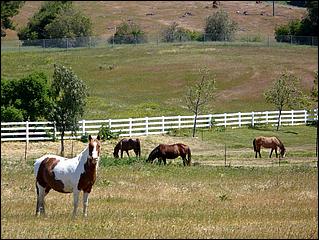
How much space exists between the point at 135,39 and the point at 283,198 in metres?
90.5

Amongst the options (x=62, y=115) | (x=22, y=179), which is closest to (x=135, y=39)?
(x=62, y=115)

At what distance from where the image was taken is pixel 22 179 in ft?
83.0

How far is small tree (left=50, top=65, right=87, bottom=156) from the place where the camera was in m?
40.6

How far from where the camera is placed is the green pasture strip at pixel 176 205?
44.8ft

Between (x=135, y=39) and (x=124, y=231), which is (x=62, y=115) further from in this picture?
(x=135, y=39)

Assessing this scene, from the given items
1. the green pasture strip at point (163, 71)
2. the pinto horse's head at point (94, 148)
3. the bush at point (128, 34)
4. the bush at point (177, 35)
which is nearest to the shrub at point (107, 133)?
the green pasture strip at point (163, 71)

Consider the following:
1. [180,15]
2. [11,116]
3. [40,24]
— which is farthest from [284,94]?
[180,15]

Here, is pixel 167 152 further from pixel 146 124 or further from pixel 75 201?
pixel 75 201

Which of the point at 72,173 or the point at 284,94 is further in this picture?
the point at 284,94

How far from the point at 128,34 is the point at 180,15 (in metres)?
21.0

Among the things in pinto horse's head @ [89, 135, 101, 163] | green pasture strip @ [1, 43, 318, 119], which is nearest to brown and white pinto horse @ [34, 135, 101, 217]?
pinto horse's head @ [89, 135, 101, 163]

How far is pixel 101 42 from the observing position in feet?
355

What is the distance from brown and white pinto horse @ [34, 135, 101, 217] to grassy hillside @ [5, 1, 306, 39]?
102055mm

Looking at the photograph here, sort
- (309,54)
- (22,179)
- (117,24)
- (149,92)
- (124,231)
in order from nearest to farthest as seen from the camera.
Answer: (124,231) → (22,179) → (149,92) → (309,54) → (117,24)
